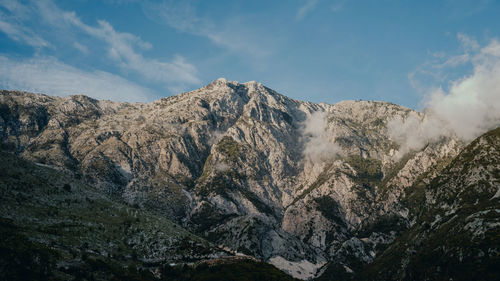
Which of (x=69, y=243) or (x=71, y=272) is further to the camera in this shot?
(x=69, y=243)

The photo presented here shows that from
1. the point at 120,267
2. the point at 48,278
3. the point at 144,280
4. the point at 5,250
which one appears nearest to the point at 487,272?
the point at 144,280

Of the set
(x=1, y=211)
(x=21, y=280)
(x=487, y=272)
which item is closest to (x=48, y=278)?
(x=21, y=280)

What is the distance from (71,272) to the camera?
16000 cm

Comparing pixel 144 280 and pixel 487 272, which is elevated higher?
pixel 487 272

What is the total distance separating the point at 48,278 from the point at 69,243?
51.9 metres

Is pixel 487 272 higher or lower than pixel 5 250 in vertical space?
higher

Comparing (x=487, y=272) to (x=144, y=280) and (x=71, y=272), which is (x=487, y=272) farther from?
(x=71, y=272)

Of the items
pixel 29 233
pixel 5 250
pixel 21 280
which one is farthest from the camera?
pixel 29 233

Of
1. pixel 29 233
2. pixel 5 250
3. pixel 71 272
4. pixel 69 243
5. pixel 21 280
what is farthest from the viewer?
Result: pixel 69 243

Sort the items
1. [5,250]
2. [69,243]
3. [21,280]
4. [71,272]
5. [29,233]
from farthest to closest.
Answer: [69,243]
[29,233]
[71,272]
[5,250]
[21,280]

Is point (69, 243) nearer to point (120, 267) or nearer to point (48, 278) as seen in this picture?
point (120, 267)

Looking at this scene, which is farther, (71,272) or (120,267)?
(120,267)

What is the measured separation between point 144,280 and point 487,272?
534 feet

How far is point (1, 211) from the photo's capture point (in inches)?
7712
